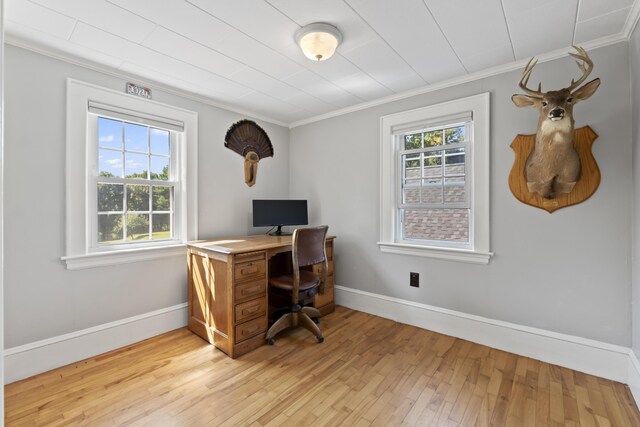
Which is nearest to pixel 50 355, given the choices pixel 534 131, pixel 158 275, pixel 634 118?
pixel 158 275

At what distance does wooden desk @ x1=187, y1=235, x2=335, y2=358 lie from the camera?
8.01ft

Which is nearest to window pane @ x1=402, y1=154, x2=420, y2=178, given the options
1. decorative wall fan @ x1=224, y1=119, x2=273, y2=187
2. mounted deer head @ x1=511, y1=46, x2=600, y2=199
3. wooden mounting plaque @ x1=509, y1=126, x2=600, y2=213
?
wooden mounting plaque @ x1=509, y1=126, x2=600, y2=213

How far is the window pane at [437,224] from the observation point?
288 cm

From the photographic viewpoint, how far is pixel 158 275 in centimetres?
284

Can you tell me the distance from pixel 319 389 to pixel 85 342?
1.90 m

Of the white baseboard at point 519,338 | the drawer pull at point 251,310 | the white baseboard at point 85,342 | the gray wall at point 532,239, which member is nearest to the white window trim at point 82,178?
the white baseboard at point 85,342

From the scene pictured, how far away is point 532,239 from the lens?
242 centimetres

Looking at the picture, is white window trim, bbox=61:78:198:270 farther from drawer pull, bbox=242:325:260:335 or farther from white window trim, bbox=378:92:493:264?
white window trim, bbox=378:92:493:264

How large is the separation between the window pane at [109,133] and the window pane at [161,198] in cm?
49

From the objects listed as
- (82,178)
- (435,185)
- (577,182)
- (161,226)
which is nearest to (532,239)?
(577,182)

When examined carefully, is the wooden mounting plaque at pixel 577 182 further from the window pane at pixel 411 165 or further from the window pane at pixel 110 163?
the window pane at pixel 110 163

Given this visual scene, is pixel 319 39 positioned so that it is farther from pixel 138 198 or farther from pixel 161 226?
pixel 161 226

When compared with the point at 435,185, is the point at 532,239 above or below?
below

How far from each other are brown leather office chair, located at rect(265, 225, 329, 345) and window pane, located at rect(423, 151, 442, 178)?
47.9 inches
